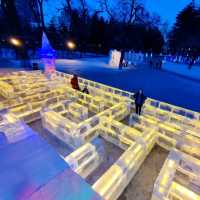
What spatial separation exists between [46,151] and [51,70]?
9.96m

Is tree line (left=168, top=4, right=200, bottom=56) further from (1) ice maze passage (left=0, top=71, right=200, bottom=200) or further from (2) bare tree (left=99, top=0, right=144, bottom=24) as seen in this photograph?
(1) ice maze passage (left=0, top=71, right=200, bottom=200)

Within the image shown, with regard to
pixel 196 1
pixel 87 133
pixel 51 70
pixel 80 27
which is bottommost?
pixel 87 133

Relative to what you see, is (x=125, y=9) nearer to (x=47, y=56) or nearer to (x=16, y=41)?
(x=16, y=41)

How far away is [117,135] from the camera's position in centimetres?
457

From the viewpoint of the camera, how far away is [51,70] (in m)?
10.8

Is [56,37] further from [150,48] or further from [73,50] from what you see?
[150,48]

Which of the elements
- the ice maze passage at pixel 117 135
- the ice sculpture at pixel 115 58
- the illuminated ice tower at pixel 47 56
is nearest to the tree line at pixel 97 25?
the ice sculpture at pixel 115 58

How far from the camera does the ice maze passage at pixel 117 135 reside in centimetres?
287

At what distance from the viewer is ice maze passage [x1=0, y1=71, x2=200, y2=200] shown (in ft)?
9.42

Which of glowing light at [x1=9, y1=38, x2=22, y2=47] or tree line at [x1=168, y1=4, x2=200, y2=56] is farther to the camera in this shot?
tree line at [x1=168, y1=4, x2=200, y2=56]

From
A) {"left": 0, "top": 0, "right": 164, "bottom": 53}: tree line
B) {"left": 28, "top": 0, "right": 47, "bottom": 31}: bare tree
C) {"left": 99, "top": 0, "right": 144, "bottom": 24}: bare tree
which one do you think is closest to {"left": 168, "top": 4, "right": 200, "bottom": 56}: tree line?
{"left": 0, "top": 0, "right": 164, "bottom": 53}: tree line

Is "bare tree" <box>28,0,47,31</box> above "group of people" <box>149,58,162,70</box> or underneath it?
above

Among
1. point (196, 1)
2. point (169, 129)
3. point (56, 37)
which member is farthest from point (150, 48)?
point (169, 129)

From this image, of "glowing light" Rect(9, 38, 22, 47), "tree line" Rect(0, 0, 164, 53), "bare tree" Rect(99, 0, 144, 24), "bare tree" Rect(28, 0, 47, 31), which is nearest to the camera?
"glowing light" Rect(9, 38, 22, 47)
